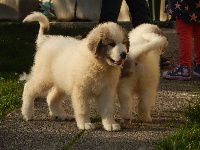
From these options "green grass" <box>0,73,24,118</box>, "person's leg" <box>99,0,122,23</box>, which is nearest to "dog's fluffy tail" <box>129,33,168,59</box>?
"green grass" <box>0,73,24,118</box>

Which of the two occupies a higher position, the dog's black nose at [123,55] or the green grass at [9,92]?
the dog's black nose at [123,55]

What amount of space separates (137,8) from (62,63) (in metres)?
2.85

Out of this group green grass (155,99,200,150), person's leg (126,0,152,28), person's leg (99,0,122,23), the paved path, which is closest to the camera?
green grass (155,99,200,150)

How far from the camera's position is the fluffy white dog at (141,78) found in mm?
5059

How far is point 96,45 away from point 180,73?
8.93 ft

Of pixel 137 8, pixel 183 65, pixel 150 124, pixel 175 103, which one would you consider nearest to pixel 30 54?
pixel 137 8

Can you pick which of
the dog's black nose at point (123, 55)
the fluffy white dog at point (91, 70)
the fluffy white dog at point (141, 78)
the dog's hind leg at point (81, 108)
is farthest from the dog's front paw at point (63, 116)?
the dog's black nose at point (123, 55)

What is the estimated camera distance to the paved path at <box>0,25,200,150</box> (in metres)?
4.34

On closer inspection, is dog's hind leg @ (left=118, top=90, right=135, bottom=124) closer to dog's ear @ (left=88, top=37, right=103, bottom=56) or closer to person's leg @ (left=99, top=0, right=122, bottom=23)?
dog's ear @ (left=88, top=37, right=103, bottom=56)

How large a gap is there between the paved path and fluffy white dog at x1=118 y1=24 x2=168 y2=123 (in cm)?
14

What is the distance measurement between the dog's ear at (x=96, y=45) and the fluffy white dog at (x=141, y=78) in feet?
1.38

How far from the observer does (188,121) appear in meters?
5.05

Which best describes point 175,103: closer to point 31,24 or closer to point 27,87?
point 27,87

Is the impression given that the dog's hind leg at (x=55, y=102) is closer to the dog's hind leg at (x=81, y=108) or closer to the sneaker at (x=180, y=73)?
the dog's hind leg at (x=81, y=108)
